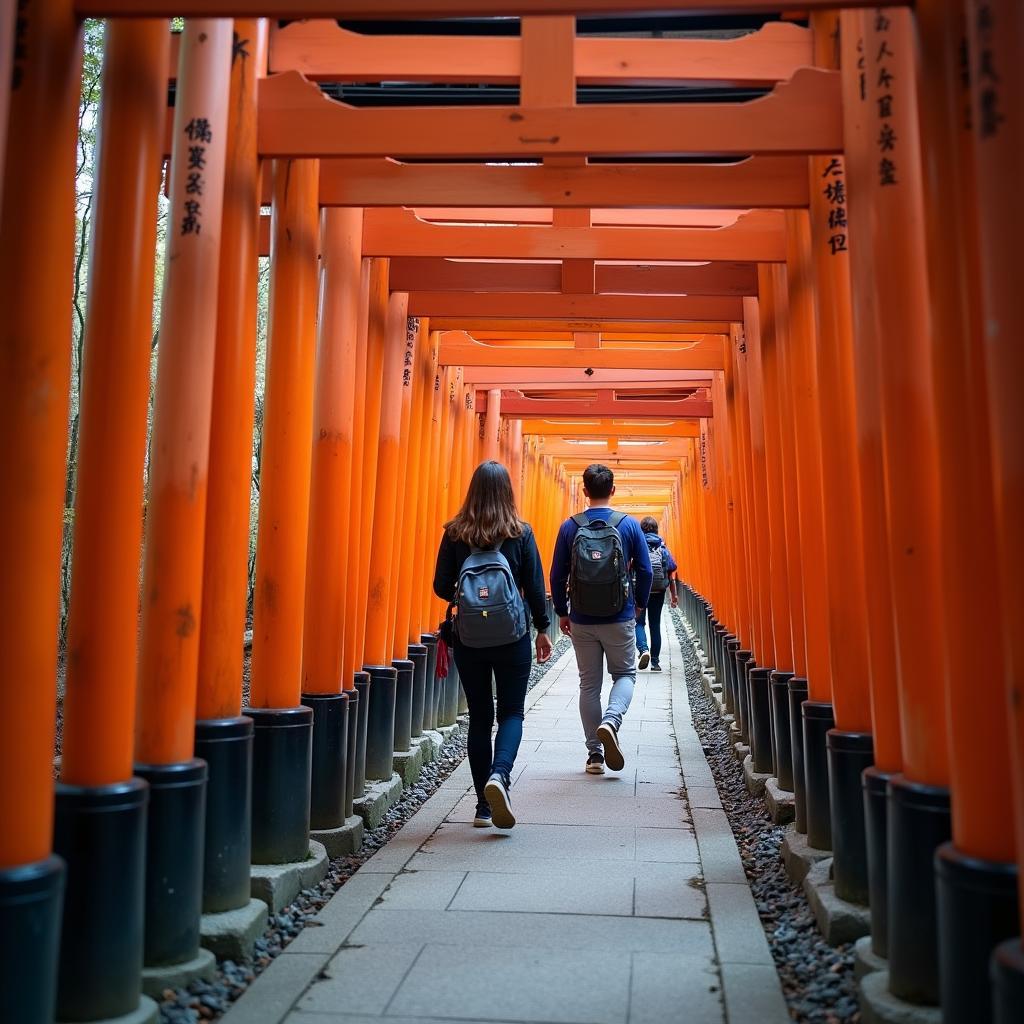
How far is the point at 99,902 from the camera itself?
264 cm

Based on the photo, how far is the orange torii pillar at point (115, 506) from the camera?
2.68 metres

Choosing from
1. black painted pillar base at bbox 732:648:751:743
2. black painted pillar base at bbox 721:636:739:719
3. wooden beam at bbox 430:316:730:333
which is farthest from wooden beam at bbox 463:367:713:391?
black painted pillar base at bbox 732:648:751:743

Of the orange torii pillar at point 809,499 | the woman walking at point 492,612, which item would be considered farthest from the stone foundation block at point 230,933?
the orange torii pillar at point 809,499

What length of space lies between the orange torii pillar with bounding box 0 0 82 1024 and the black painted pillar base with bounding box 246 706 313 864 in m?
1.52

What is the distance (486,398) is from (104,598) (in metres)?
8.64

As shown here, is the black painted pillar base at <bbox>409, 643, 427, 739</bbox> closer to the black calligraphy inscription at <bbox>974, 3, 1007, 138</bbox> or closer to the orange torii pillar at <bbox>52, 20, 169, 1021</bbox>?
the orange torii pillar at <bbox>52, 20, 169, 1021</bbox>

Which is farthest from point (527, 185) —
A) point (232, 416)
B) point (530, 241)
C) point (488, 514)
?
point (232, 416)

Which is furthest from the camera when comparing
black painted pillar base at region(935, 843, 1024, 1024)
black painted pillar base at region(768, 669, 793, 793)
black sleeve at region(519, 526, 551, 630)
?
black painted pillar base at region(768, 669, 793, 793)

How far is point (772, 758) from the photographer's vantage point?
5.83 meters

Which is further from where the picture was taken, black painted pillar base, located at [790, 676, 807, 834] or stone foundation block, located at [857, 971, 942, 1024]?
black painted pillar base, located at [790, 676, 807, 834]

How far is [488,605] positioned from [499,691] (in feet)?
1.61

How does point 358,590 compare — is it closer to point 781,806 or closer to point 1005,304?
point 781,806

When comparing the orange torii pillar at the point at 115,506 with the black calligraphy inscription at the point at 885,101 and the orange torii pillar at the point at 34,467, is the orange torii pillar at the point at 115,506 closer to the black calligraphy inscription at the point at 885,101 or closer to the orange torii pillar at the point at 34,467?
the orange torii pillar at the point at 34,467

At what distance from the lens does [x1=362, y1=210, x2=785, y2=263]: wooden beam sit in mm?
5285
